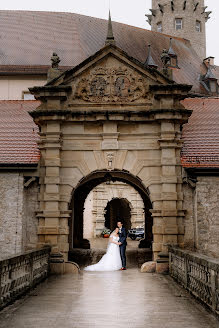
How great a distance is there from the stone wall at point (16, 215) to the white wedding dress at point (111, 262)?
2199 millimetres

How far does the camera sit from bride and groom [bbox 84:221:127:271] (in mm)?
13773

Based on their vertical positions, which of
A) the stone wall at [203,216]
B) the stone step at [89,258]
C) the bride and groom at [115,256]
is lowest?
the stone step at [89,258]


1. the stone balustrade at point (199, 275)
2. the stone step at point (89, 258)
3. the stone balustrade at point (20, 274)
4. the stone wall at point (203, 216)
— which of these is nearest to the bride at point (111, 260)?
the stone step at point (89, 258)

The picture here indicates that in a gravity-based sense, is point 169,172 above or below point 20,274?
above

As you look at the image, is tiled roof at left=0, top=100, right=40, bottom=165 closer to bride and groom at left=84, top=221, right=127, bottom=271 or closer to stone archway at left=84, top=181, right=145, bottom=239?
bride and groom at left=84, top=221, right=127, bottom=271

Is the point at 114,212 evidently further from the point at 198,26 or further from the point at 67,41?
the point at 67,41

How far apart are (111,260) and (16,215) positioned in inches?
135

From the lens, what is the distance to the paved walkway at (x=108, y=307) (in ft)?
21.4

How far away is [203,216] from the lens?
42.0ft

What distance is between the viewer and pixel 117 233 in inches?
588

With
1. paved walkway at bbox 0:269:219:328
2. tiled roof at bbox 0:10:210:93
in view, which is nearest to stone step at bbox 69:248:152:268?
paved walkway at bbox 0:269:219:328

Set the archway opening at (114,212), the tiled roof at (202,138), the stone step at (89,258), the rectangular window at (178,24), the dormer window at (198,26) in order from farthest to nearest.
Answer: the archway opening at (114,212)
the dormer window at (198,26)
the rectangular window at (178,24)
the stone step at (89,258)
the tiled roof at (202,138)

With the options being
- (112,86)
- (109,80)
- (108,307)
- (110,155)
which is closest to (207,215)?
(110,155)

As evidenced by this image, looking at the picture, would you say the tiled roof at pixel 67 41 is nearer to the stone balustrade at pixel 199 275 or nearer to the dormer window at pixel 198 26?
the dormer window at pixel 198 26
